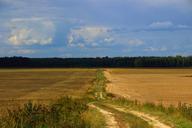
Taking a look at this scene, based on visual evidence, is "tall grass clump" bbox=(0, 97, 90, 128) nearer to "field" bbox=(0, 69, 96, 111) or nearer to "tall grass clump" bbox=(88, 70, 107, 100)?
"field" bbox=(0, 69, 96, 111)

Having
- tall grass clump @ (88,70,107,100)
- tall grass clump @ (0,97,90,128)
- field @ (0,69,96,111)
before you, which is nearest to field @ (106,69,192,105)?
tall grass clump @ (88,70,107,100)

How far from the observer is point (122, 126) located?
2148 cm

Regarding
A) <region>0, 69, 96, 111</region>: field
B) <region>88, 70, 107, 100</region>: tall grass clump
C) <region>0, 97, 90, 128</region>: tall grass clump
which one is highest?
<region>0, 97, 90, 128</region>: tall grass clump

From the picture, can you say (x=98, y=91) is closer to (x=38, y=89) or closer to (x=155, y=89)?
(x=38, y=89)

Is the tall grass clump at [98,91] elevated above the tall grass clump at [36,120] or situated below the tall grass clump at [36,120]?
below

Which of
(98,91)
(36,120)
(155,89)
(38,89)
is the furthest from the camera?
(155,89)

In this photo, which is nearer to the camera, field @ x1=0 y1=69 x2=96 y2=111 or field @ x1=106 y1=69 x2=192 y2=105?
field @ x1=0 y1=69 x2=96 y2=111

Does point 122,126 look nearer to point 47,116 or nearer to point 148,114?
point 47,116

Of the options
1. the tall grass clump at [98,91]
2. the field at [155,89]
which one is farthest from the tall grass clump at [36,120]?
the tall grass clump at [98,91]

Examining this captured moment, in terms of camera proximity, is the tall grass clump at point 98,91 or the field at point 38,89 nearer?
the field at point 38,89

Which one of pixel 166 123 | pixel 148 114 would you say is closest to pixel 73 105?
pixel 148 114

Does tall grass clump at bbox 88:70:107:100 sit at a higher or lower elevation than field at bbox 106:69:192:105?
higher

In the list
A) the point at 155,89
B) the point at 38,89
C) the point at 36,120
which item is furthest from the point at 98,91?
the point at 36,120

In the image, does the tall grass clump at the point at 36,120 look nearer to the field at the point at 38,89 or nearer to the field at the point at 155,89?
the field at the point at 38,89
